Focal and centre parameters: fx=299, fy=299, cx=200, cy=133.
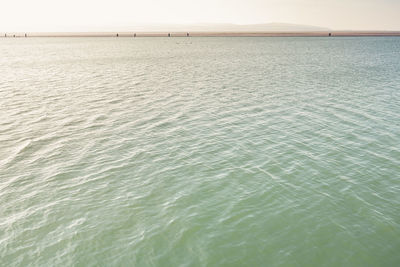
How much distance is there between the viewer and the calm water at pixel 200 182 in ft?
41.2

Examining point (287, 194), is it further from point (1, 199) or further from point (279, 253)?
point (1, 199)

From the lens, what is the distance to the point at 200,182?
17844 millimetres

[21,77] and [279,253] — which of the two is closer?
[279,253]

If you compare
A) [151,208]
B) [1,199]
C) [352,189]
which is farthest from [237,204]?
[1,199]

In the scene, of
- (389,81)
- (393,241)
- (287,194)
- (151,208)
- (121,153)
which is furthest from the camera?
(389,81)

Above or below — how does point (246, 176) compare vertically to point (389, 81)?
below

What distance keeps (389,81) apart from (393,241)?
43.3 m

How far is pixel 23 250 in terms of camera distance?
1241 centimetres

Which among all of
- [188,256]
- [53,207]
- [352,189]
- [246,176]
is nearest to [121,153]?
[53,207]

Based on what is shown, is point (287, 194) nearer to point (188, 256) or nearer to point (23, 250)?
point (188, 256)

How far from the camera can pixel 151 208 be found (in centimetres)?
1523

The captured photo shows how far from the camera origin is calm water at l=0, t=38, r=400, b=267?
495 inches

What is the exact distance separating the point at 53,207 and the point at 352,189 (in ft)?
53.2

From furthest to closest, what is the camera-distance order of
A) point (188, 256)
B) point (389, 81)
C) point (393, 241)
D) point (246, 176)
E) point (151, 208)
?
1. point (389, 81)
2. point (246, 176)
3. point (151, 208)
4. point (393, 241)
5. point (188, 256)
